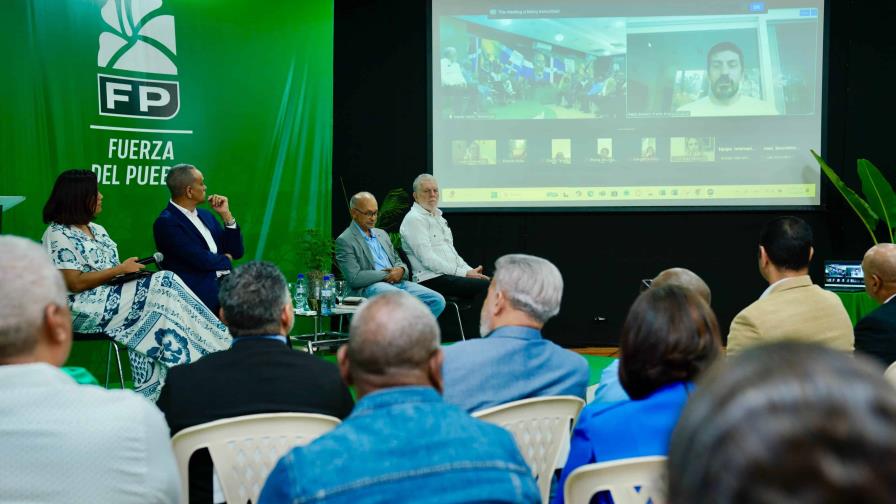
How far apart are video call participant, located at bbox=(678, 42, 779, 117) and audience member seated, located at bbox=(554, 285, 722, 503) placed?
18.0 ft

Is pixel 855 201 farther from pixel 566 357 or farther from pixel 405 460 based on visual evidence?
pixel 405 460

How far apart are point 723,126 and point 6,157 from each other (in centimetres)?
529

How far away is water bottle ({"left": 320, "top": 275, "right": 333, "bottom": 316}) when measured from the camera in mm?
5547

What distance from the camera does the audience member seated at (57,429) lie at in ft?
4.44

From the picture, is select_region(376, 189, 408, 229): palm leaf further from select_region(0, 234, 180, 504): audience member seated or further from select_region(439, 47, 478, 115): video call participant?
select_region(0, 234, 180, 504): audience member seated

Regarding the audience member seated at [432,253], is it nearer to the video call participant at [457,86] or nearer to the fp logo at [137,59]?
the video call participant at [457,86]

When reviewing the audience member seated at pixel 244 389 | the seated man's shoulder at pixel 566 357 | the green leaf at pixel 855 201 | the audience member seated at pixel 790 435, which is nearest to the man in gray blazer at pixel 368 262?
the green leaf at pixel 855 201

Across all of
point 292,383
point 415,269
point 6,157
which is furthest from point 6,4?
point 292,383

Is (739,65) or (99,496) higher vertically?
(739,65)

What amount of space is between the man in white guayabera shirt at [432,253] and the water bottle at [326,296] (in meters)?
0.94

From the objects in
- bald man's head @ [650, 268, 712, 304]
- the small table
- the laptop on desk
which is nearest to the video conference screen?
the laptop on desk

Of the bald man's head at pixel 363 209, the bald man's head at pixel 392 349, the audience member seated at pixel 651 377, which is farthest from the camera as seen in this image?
the bald man's head at pixel 363 209

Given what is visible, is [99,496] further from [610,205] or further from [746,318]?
[610,205]

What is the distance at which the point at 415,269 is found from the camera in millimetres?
6352
